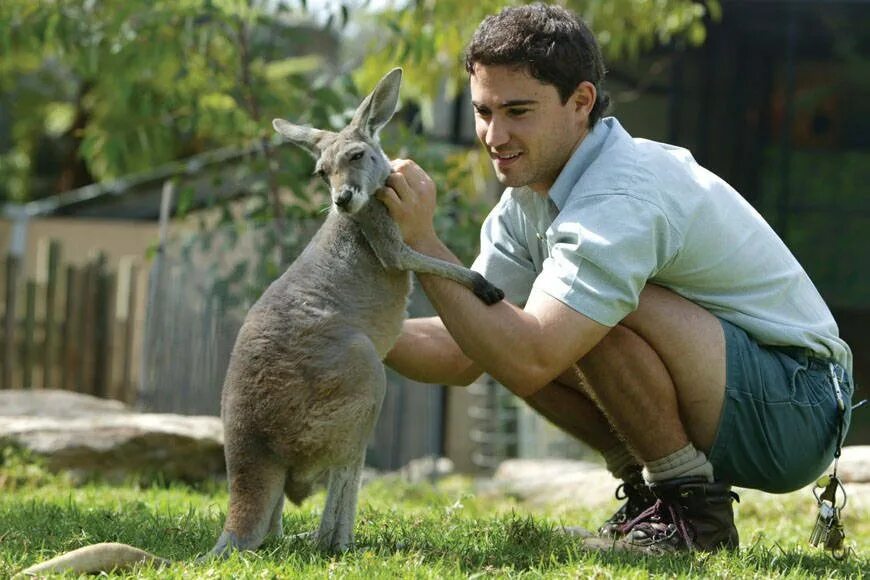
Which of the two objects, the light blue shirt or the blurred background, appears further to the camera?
the blurred background

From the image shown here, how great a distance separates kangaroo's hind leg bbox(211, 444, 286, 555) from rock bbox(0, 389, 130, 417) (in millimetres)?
3876

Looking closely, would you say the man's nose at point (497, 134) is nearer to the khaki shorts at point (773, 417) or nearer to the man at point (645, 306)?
the man at point (645, 306)

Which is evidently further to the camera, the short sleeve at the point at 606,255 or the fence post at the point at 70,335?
the fence post at the point at 70,335

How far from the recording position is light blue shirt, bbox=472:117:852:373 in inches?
154

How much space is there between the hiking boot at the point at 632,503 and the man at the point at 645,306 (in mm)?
12

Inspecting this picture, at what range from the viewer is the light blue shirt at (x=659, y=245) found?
12.8 ft

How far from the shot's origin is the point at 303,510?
509 cm

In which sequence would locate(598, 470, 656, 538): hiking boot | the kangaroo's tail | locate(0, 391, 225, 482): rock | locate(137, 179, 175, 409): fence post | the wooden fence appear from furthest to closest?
the wooden fence
locate(137, 179, 175, 409): fence post
locate(0, 391, 225, 482): rock
locate(598, 470, 656, 538): hiking boot
the kangaroo's tail

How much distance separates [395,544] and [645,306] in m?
1.09

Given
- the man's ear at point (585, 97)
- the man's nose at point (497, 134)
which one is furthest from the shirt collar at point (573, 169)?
the man's nose at point (497, 134)

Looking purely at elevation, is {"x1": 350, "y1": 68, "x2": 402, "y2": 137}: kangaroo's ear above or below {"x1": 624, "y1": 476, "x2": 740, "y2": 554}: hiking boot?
above

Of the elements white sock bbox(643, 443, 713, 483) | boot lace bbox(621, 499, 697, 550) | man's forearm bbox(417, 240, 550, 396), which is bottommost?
boot lace bbox(621, 499, 697, 550)

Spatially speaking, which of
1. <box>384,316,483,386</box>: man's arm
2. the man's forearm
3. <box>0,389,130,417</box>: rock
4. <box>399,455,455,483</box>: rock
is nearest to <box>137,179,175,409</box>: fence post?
<box>0,389,130,417</box>: rock

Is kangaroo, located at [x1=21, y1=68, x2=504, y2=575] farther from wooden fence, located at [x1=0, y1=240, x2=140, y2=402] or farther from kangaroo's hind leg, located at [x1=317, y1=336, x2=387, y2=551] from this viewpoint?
wooden fence, located at [x1=0, y1=240, x2=140, y2=402]
